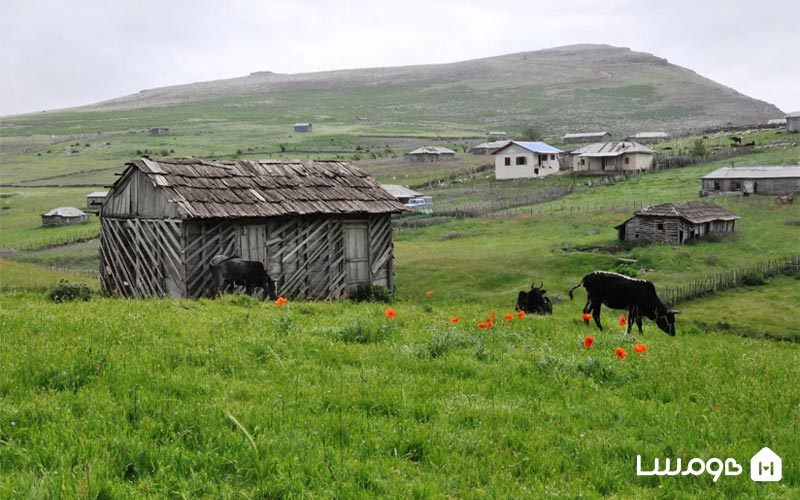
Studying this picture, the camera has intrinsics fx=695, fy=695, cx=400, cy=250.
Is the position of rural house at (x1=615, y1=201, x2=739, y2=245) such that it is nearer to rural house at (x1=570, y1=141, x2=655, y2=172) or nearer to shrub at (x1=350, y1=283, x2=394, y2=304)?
shrub at (x1=350, y1=283, x2=394, y2=304)

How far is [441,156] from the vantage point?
116 m

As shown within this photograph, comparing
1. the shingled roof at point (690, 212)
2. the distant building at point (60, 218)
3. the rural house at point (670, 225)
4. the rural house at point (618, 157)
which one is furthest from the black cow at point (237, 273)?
the rural house at point (618, 157)

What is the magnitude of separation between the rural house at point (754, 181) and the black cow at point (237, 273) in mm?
50356

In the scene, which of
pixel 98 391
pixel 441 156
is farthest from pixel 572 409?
pixel 441 156

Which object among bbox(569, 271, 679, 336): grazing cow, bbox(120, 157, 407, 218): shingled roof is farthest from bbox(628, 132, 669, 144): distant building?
bbox(569, 271, 679, 336): grazing cow

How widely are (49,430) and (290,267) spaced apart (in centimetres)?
1685

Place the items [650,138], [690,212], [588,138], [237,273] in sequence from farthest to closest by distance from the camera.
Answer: [588,138] < [650,138] < [690,212] < [237,273]

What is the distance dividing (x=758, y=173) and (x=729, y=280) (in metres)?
31.8

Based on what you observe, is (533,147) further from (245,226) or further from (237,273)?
(237,273)

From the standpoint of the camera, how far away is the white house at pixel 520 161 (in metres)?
87.8

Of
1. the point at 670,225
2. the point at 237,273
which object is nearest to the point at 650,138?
the point at 670,225

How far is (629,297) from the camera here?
16.2 meters

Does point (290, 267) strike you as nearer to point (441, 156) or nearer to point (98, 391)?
point (98, 391)

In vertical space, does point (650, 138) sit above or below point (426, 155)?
above
